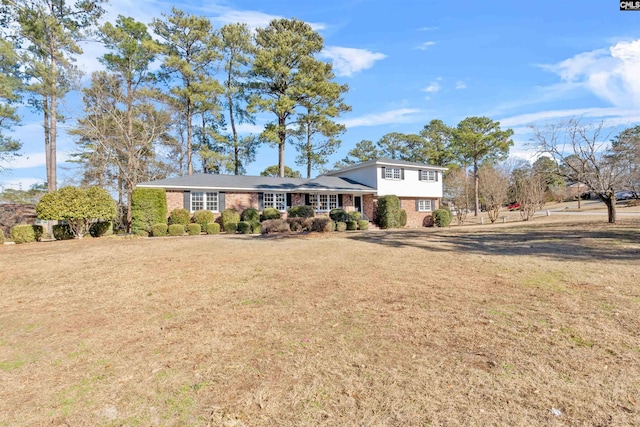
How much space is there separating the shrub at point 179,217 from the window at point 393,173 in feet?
49.0

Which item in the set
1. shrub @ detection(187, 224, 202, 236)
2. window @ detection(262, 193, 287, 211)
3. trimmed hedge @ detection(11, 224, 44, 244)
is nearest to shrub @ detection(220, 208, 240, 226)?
shrub @ detection(187, 224, 202, 236)

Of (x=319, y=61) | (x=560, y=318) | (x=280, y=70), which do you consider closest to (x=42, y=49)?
(x=280, y=70)

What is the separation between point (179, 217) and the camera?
1856 cm

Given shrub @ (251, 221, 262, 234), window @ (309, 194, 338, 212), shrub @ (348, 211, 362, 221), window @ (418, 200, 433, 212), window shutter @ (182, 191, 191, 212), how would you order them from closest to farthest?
shrub @ (251, 221, 262, 234)
window shutter @ (182, 191, 191, 212)
shrub @ (348, 211, 362, 221)
window @ (309, 194, 338, 212)
window @ (418, 200, 433, 212)

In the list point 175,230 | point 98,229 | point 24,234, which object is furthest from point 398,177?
point 24,234

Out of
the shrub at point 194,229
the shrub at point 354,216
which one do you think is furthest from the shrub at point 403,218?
the shrub at point 194,229

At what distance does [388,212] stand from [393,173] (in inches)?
167

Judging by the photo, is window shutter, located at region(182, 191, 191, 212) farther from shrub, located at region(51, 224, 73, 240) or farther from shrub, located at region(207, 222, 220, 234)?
shrub, located at region(51, 224, 73, 240)

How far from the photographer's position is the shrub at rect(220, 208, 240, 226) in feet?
64.4

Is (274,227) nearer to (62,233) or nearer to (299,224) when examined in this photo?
(299,224)

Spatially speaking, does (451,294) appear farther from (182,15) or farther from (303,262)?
(182,15)

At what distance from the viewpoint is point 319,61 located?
1155 inches

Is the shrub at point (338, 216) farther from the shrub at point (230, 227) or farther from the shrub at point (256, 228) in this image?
the shrub at point (230, 227)

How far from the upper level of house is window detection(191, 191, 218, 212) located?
1193 cm
